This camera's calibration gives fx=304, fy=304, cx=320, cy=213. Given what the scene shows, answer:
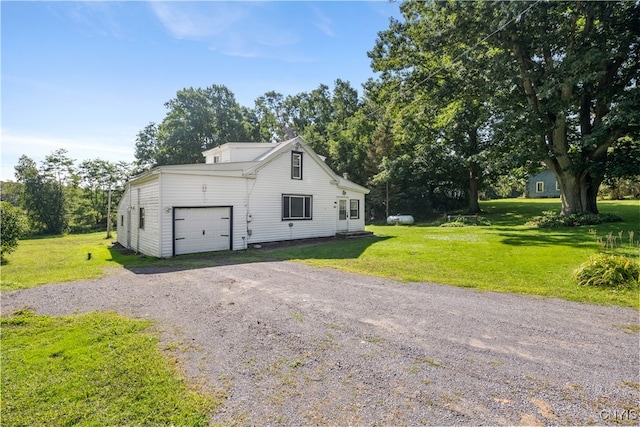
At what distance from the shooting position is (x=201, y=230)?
12.6 m

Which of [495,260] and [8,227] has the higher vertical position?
[8,227]

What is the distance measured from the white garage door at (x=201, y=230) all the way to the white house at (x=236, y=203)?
4cm

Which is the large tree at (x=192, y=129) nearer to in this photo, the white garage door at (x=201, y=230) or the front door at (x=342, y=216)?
the front door at (x=342, y=216)

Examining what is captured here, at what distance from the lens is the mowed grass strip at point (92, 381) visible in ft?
8.75

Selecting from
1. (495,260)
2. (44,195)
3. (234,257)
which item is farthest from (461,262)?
(44,195)

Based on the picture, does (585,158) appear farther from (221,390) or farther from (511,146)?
(221,390)

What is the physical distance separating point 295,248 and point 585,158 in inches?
637

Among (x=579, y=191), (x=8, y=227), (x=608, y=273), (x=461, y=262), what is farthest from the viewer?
(x=579, y=191)

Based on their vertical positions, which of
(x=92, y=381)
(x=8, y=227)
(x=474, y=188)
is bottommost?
(x=92, y=381)

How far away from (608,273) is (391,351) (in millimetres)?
5917

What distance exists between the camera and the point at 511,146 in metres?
18.0

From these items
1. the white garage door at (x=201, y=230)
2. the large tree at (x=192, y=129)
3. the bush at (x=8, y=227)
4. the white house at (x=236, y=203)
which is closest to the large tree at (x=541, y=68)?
the white house at (x=236, y=203)

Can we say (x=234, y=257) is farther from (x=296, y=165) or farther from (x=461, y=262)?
(x=461, y=262)

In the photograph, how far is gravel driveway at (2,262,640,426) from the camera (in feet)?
8.86
